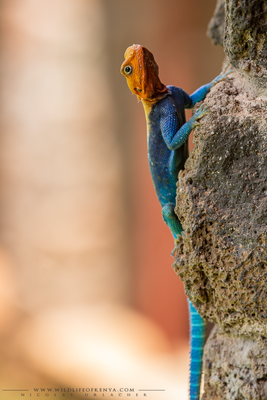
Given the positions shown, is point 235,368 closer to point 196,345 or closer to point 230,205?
point 196,345

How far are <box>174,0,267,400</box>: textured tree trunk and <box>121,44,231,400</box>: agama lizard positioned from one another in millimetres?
95

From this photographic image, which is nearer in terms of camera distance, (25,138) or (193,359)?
(193,359)

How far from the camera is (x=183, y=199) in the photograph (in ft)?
3.82

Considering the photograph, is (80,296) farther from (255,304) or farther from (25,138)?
(255,304)

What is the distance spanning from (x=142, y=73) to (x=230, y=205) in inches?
20.5

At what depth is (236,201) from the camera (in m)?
1.09

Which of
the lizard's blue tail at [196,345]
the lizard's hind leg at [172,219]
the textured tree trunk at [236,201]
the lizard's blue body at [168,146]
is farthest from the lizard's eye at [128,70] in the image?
the lizard's blue tail at [196,345]

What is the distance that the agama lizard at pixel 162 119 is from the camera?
4.04 feet

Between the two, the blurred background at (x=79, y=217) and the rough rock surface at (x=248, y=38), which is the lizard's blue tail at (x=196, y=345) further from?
the blurred background at (x=79, y=217)

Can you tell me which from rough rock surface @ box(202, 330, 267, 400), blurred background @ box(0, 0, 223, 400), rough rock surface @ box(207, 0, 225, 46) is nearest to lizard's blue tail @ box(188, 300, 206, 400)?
rough rock surface @ box(202, 330, 267, 400)

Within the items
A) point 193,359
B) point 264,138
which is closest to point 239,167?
point 264,138

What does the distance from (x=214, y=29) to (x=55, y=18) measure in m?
1.84

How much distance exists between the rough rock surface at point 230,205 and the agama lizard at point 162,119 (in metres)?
0.10

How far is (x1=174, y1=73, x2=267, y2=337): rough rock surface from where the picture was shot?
1062 millimetres
